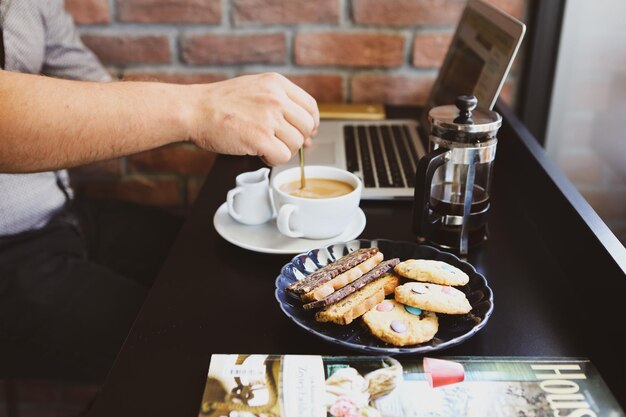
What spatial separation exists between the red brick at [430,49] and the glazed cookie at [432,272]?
80 cm

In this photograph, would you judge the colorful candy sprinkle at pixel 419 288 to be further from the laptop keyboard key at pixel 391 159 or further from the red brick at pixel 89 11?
the red brick at pixel 89 11

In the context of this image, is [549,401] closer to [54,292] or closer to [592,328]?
[592,328]

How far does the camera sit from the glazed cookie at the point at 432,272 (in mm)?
704

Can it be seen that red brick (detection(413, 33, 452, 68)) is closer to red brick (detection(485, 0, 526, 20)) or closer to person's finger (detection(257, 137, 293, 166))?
red brick (detection(485, 0, 526, 20))

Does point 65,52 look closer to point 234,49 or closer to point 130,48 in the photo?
point 130,48

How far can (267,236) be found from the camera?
87 centimetres

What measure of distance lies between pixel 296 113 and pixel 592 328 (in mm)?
443

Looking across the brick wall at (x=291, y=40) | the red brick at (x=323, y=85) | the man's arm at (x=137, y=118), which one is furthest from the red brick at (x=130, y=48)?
the man's arm at (x=137, y=118)

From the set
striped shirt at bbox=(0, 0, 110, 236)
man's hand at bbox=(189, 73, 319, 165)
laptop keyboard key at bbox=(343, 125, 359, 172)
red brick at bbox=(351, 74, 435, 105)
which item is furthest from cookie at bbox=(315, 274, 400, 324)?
red brick at bbox=(351, 74, 435, 105)

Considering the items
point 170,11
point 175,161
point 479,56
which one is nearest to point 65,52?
point 170,11

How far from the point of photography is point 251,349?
65 cm

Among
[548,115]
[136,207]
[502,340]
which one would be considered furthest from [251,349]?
[548,115]

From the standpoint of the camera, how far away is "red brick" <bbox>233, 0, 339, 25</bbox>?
1.39m

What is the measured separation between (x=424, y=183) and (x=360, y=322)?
217 millimetres
